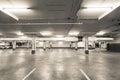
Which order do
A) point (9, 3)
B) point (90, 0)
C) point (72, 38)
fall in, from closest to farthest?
point (90, 0) < point (9, 3) < point (72, 38)

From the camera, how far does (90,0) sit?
1143 centimetres

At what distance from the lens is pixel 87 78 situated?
1001 cm

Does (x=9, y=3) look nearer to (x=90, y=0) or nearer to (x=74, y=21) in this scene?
(x=90, y=0)

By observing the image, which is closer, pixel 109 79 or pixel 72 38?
pixel 109 79

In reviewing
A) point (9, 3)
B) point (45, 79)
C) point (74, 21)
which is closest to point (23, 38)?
point (74, 21)

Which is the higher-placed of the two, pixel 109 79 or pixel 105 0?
pixel 105 0

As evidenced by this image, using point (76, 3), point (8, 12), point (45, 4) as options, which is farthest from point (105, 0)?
point (8, 12)

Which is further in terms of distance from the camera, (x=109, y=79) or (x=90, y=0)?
(x=90, y=0)

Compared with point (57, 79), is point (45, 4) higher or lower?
higher

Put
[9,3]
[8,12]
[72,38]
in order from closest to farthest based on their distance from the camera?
[9,3] → [8,12] → [72,38]

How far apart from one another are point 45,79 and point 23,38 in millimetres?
39792

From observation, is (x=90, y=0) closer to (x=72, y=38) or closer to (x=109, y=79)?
(x=109, y=79)

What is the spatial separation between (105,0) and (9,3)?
612 centimetres

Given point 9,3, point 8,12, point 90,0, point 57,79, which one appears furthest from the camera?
point 8,12
